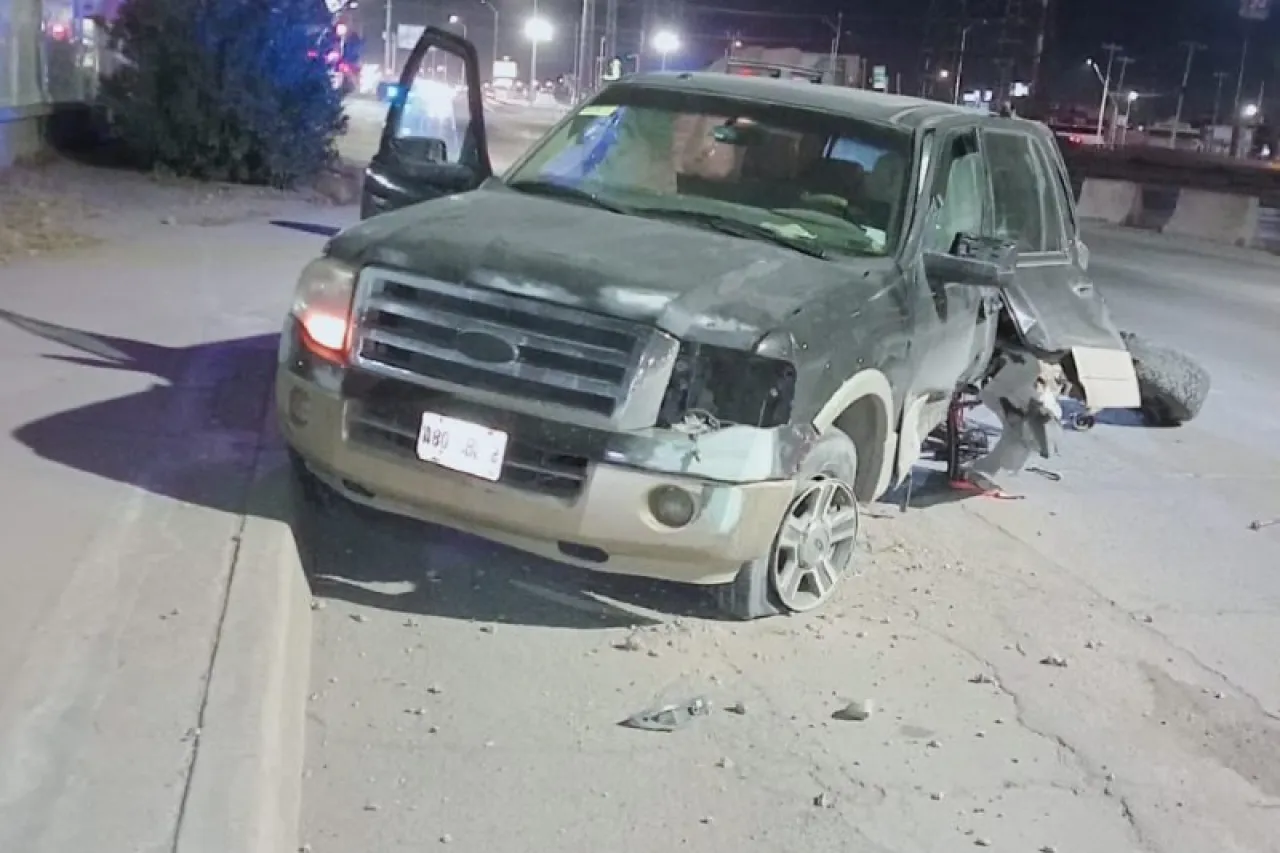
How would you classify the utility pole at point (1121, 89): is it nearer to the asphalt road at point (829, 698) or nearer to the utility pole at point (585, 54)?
the utility pole at point (585, 54)

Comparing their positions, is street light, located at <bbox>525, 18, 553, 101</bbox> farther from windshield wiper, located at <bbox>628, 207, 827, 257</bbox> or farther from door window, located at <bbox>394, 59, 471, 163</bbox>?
windshield wiper, located at <bbox>628, 207, 827, 257</bbox>

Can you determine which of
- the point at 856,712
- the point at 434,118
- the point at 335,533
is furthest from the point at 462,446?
the point at 434,118

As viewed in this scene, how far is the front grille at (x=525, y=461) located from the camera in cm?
526

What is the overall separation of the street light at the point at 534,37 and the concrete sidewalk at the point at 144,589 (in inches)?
2723

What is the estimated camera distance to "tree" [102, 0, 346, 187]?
18594 millimetres

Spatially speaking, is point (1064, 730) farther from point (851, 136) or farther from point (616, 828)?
point (851, 136)

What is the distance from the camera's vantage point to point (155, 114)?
18.7 meters

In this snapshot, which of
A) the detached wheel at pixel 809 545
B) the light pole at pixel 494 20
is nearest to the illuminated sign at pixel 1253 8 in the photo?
the detached wheel at pixel 809 545

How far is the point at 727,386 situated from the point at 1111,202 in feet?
89.4

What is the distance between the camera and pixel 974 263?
6.18m

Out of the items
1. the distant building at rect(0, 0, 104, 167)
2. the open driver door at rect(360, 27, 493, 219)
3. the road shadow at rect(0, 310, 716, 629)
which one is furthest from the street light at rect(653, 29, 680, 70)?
the road shadow at rect(0, 310, 716, 629)

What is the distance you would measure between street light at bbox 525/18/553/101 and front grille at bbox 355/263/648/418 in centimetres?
7245

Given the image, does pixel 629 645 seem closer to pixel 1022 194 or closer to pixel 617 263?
pixel 617 263

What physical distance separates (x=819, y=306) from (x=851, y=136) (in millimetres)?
1397
